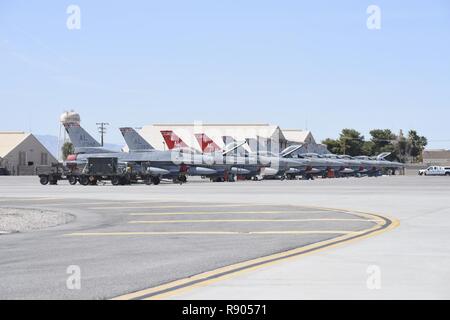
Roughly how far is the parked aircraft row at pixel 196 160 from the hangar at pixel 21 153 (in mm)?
52924

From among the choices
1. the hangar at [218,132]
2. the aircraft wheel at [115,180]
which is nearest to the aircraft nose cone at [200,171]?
the aircraft wheel at [115,180]

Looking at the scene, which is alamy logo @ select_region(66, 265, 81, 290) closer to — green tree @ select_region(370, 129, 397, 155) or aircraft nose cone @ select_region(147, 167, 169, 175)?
aircraft nose cone @ select_region(147, 167, 169, 175)

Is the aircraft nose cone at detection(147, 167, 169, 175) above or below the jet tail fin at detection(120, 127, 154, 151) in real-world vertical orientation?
below

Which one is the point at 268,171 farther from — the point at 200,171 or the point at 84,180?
the point at 84,180

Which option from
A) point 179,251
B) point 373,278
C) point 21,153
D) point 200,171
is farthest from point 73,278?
point 21,153

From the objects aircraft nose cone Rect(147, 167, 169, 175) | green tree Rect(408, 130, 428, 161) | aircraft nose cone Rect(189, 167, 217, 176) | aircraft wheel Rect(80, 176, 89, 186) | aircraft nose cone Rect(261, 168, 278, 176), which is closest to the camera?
aircraft wheel Rect(80, 176, 89, 186)

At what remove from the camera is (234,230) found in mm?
16156

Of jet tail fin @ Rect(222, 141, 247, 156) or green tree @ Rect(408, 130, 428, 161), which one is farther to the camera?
green tree @ Rect(408, 130, 428, 161)

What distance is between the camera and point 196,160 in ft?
206

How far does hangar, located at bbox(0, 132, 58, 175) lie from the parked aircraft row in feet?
174

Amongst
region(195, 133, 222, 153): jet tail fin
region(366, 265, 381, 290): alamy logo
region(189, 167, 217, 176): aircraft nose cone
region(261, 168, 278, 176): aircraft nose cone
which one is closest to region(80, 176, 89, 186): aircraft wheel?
region(189, 167, 217, 176): aircraft nose cone

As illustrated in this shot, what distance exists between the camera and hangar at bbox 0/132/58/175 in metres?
120

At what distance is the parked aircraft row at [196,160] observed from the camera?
201 feet

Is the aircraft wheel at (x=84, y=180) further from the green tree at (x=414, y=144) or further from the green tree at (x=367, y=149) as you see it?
the green tree at (x=414, y=144)
